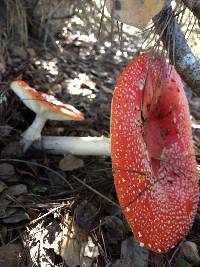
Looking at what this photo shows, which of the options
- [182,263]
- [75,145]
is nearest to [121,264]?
[182,263]

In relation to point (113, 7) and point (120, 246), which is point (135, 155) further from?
point (113, 7)

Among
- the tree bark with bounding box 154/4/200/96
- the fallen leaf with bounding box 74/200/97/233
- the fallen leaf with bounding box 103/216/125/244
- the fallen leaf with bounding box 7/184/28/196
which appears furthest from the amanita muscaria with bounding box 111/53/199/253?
the fallen leaf with bounding box 7/184/28/196

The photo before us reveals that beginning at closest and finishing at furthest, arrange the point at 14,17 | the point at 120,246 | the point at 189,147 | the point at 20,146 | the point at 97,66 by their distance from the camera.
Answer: the point at 120,246 → the point at 189,147 → the point at 20,146 → the point at 14,17 → the point at 97,66

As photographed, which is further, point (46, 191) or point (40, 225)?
point (46, 191)

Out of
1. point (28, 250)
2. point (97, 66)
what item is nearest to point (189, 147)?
point (28, 250)

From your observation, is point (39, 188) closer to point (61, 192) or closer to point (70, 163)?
point (61, 192)

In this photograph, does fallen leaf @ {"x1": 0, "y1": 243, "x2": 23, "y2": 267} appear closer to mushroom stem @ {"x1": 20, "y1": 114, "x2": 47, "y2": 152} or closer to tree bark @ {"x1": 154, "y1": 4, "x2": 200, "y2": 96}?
mushroom stem @ {"x1": 20, "y1": 114, "x2": 47, "y2": 152}
